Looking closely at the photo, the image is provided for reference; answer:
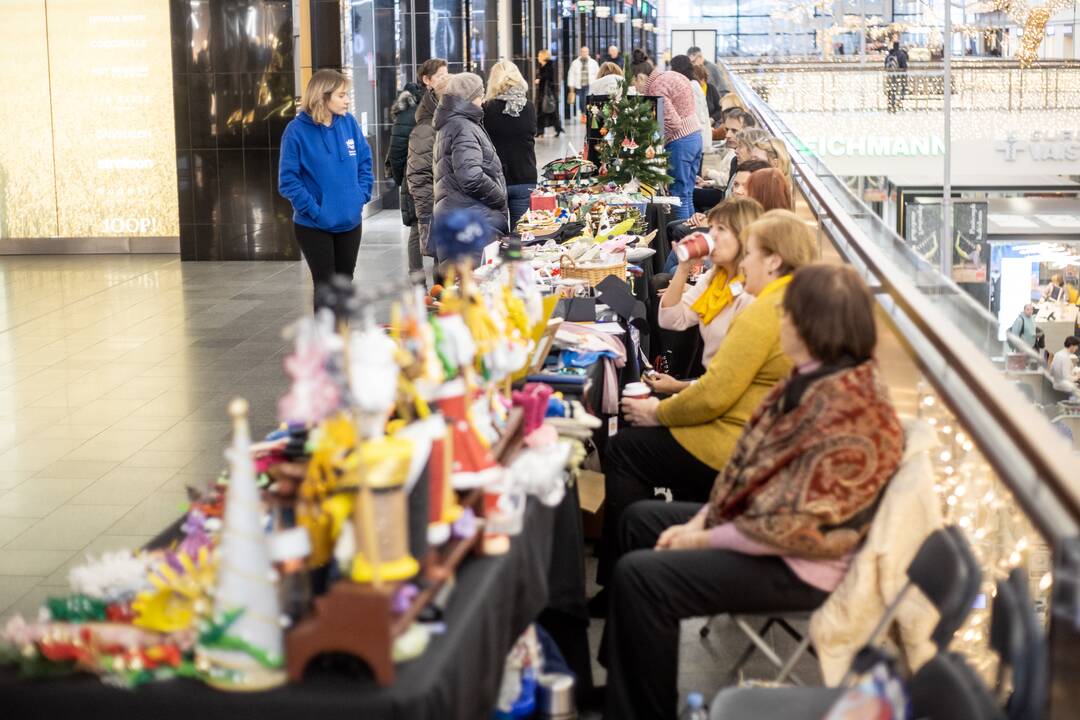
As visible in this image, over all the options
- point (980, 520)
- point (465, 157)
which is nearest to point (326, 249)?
point (465, 157)

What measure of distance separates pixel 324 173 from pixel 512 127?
2230mm

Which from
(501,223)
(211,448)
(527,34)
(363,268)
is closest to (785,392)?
(211,448)

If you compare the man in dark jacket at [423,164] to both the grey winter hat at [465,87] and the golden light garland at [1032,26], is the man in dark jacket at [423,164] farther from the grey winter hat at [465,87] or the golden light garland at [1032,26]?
the golden light garland at [1032,26]

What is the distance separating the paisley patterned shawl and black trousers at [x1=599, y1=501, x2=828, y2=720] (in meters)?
0.10

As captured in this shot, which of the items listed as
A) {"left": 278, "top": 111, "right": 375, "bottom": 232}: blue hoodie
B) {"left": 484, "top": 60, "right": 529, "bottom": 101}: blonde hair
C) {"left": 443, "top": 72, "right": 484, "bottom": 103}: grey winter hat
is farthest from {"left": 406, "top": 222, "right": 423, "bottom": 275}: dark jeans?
{"left": 278, "top": 111, "right": 375, "bottom": 232}: blue hoodie

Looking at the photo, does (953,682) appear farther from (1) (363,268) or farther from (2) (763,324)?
(1) (363,268)

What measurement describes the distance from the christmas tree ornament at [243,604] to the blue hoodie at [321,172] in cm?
524

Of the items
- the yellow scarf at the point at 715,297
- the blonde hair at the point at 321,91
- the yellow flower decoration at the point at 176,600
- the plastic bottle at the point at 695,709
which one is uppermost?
the blonde hair at the point at 321,91

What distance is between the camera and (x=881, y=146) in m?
26.2

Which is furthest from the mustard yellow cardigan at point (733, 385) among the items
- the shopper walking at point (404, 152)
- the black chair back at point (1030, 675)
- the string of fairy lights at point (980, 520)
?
the shopper walking at point (404, 152)

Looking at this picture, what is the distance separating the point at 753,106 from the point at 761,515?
10905mm

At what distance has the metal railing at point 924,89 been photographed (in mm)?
24938

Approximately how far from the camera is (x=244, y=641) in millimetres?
2217

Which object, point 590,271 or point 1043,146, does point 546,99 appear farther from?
point 590,271
